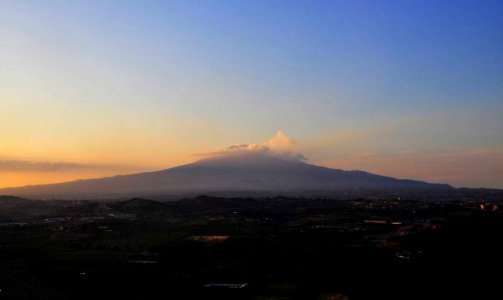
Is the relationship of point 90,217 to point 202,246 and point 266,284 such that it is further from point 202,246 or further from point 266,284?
point 266,284

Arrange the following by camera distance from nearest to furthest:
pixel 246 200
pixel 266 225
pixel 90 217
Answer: pixel 266 225
pixel 90 217
pixel 246 200

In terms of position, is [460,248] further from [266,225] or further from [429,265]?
[266,225]

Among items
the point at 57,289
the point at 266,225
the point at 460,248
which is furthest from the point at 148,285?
the point at 266,225

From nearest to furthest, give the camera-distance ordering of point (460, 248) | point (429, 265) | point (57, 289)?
point (57, 289) < point (429, 265) < point (460, 248)

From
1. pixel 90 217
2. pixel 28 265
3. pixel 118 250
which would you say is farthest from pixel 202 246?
pixel 90 217

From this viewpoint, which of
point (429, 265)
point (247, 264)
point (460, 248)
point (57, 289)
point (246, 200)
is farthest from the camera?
point (246, 200)

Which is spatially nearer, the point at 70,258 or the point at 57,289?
the point at 57,289
